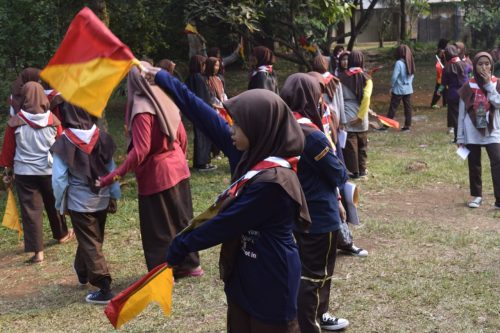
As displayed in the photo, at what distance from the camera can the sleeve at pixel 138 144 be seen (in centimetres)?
546

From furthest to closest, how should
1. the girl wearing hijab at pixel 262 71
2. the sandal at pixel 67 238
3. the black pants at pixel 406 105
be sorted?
the black pants at pixel 406 105
the girl wearing hijab at pixel 262 71
the sandal at pixel 67 238

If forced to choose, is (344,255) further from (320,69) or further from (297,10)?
(297,10)

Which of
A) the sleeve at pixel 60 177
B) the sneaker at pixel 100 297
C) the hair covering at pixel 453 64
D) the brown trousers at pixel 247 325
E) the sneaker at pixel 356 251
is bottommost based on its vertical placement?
the sneaker at pixel 356 251

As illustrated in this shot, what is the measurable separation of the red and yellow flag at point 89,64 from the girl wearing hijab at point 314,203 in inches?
60.5

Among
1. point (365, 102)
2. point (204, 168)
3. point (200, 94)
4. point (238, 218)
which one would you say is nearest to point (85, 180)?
point (238, 218)

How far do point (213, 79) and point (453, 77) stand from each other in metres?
4.69

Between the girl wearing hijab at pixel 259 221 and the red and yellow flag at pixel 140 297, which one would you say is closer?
the girl wearing hijab at pixel 259 221

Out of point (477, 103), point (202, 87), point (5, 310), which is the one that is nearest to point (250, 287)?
point (5, 310)

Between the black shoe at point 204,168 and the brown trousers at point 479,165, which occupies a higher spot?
the brown trousers at point 479,165

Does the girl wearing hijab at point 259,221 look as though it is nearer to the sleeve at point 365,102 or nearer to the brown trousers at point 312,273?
the brown trousers at point 312,273

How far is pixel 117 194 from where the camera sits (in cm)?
583

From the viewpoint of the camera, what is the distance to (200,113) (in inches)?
144

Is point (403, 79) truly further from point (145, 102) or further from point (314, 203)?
point (314, 203)

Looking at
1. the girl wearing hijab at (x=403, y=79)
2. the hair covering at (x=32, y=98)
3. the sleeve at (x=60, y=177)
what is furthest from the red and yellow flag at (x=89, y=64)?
the girl wearing hijab at (x=403, y=79)
